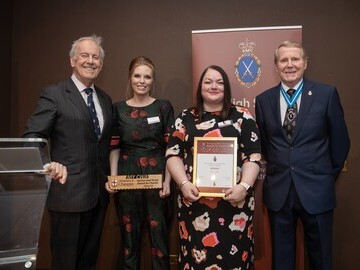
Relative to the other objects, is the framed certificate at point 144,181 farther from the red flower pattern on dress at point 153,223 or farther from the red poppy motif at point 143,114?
the red poppy motif at point 143,114

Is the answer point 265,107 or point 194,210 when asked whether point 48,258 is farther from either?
point 265,107

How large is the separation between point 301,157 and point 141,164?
3.60ft

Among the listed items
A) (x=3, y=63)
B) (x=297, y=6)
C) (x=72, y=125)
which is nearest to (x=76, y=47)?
(x=72, y=125)

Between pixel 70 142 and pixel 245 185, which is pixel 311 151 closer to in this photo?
pixel 245 185

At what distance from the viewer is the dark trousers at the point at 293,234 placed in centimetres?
231

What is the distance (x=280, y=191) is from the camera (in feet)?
7.65

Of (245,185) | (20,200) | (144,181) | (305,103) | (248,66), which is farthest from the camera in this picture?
(248,66)

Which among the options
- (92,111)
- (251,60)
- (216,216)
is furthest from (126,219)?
(251,60)

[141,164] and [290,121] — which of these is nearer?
[290,121]

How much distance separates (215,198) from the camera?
228cm

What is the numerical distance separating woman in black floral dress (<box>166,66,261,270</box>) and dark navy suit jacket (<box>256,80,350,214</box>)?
0.52 feet

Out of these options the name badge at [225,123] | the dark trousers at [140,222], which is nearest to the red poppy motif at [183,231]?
Result: the dark trousers at [140,222]

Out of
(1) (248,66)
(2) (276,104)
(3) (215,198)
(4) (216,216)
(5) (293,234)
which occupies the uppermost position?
(1) (248,66)

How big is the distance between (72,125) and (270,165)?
1.30 m
